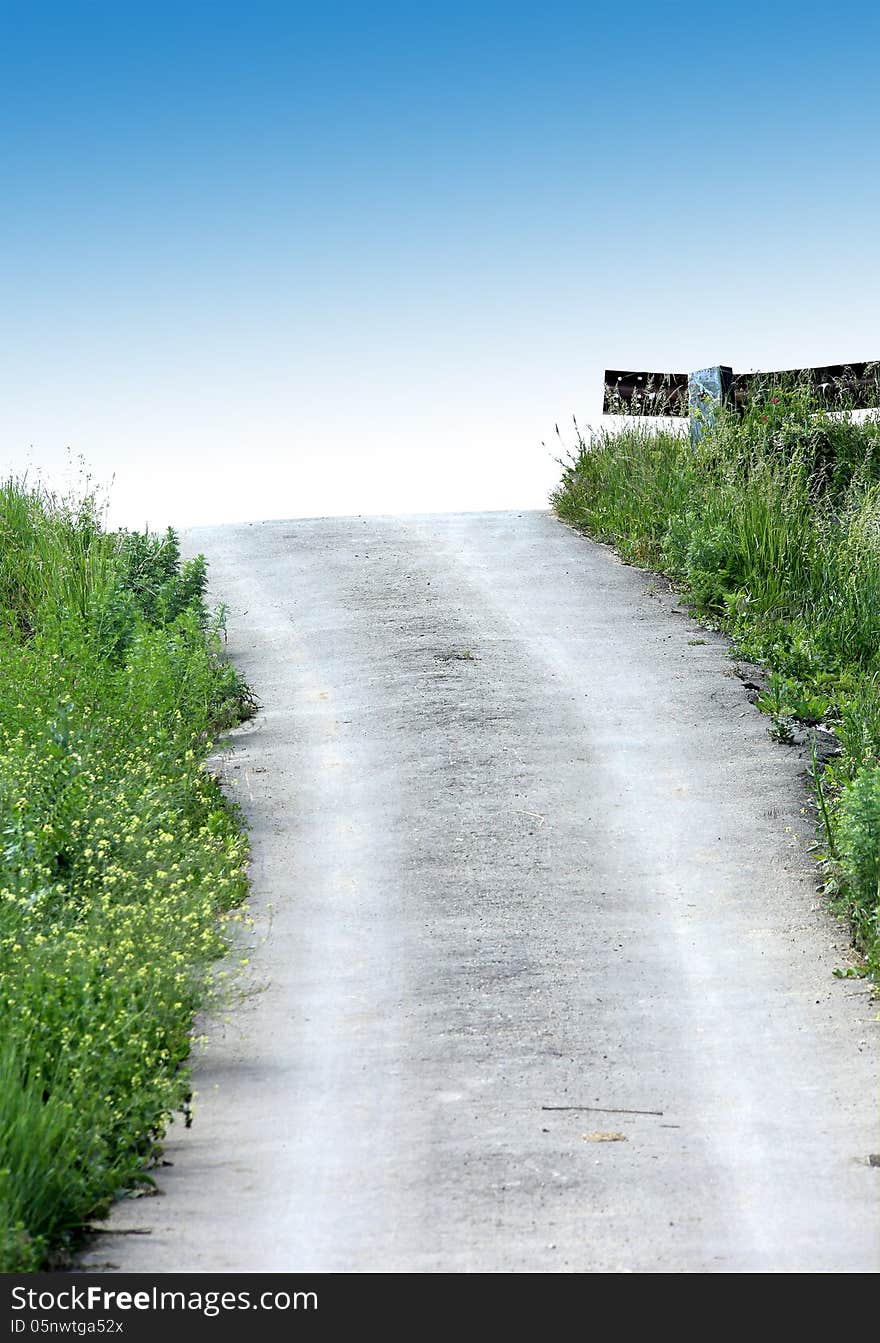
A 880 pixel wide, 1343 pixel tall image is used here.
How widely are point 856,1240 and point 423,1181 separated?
57.8 inches

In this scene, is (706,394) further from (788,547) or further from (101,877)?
(101,877)

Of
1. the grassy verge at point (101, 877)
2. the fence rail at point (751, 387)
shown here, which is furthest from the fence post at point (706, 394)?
the grassy verge at point (101, 877)

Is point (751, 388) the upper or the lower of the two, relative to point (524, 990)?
upper

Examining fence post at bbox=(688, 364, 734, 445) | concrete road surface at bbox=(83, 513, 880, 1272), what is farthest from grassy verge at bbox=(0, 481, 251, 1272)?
fence post at bbox=(688, 364, 734, 445)

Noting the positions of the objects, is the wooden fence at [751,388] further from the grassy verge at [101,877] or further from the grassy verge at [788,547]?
the grassy verge at [101,877]

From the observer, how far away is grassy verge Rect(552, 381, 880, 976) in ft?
26.9

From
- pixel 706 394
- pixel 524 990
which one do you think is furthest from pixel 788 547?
pixel 524 990

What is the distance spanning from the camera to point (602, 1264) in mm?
4473

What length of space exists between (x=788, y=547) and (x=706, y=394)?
403 cm

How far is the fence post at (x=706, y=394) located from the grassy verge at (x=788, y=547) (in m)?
0.22

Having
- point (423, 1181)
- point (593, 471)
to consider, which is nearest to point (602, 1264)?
point (423, 1181)

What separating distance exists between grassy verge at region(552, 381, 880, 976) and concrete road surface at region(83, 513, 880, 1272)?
36 cm

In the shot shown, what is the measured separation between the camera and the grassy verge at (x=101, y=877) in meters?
4.76

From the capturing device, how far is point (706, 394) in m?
16.0
